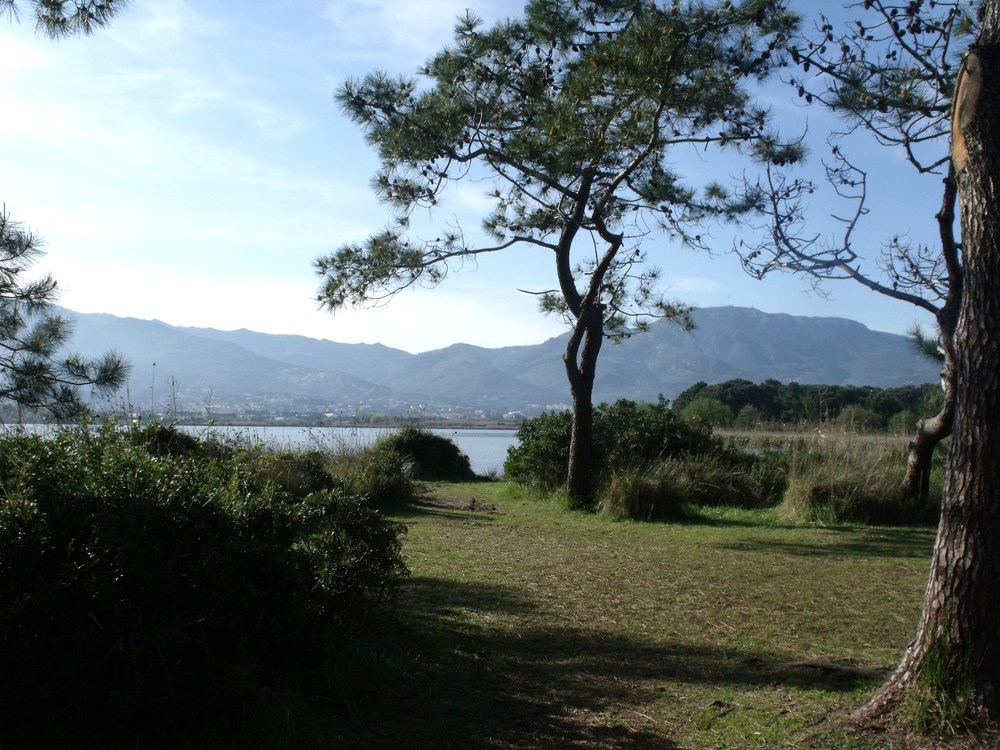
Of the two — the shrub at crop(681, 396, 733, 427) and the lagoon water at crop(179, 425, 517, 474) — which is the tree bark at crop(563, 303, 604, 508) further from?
the lagoon water at crop(179, 425, 517, 474)

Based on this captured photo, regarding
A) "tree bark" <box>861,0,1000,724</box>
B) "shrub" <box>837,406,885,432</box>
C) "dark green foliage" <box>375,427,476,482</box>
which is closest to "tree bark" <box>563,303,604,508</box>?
"shrub" <box>837,406,885,432</box>

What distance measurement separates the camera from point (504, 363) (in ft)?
269

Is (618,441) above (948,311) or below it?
below

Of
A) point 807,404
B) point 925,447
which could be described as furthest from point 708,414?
point 925,447

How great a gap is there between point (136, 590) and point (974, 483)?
10.6 feet

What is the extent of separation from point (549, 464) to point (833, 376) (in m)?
55.3

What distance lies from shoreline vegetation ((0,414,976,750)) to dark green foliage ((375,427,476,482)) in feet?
35.4

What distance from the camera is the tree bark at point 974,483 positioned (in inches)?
128

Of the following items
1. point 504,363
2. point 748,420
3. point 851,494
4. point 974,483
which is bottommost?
point 851,494

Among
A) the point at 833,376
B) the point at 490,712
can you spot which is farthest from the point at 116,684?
the point at 833,376

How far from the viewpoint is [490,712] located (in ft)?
12.1

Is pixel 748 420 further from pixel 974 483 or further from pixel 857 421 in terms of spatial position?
pixel 974 483

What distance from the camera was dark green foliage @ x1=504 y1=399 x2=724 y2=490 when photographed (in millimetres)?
13062

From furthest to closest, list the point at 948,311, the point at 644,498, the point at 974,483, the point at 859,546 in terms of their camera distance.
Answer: the point at 644,498, the point at 948,311, the point at 859,546, the point at 974,483
